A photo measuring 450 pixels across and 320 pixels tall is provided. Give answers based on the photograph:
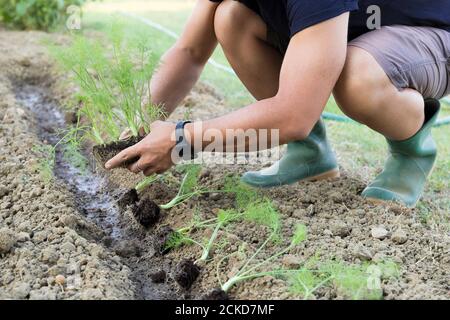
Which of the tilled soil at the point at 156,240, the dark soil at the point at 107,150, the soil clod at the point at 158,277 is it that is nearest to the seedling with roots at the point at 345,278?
the tilled soil at the point at 156,240

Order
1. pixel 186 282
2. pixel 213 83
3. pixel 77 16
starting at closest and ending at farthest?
pixel 186 282, pixel 213 83, pixel 77 16

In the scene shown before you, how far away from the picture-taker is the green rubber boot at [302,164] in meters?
2.59

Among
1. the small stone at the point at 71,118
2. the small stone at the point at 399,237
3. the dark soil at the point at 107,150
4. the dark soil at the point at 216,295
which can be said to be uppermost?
the dark soil at the point at 216,295

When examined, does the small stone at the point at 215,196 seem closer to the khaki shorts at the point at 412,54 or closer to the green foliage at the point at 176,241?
the green foliage at the point at 176,241

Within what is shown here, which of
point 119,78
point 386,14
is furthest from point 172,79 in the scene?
point 386,14

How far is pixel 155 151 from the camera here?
2.06 m

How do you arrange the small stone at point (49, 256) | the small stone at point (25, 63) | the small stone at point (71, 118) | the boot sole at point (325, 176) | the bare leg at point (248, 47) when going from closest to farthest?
the small stone at point (49, 256)
the bare leg at point (248, 47)
the boot sole at point (325, 176)
the small stone at point (71, 118)
the small stone at point (25, 63)

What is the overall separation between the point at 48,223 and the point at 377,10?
128cm

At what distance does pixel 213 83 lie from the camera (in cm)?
429

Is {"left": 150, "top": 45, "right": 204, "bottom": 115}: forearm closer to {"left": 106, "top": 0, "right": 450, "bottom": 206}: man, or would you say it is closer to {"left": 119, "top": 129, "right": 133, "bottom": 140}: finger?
{"left": 106, "top": 0, "right": 450, "bottom": 206}: man

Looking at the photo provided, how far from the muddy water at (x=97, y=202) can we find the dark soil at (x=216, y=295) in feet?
0.69
